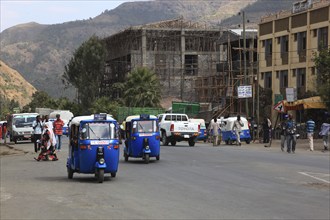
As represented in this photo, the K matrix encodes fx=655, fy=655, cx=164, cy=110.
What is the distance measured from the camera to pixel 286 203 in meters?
15.4

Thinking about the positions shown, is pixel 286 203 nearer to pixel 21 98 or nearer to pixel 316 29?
pixel 316 29

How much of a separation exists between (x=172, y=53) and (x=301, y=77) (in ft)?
129

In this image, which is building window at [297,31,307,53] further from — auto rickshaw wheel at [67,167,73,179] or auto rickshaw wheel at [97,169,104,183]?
auto rickshaw wheel at [97,169,104,183]

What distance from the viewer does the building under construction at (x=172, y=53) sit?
96188 mm

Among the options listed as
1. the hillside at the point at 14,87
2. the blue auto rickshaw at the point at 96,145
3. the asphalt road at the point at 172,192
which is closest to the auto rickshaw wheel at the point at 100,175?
the blue auto rickshaw at the point at 96,145

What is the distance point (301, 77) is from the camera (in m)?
60.6

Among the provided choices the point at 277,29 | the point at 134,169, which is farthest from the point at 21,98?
the point at 134,169

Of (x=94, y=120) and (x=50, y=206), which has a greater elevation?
(x=94, y=120)

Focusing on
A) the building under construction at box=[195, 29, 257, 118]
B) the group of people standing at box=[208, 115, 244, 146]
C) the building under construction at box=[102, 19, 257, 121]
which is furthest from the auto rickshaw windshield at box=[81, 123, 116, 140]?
the building under construction at box=[102, 19, 257, 121]

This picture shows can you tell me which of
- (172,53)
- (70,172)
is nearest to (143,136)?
(70,172)

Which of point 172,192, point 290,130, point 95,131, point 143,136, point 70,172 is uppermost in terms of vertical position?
point 95,131

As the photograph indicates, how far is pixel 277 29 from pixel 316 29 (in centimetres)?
723

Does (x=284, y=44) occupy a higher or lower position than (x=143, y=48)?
lower

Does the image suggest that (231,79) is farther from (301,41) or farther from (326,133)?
(326,133)
